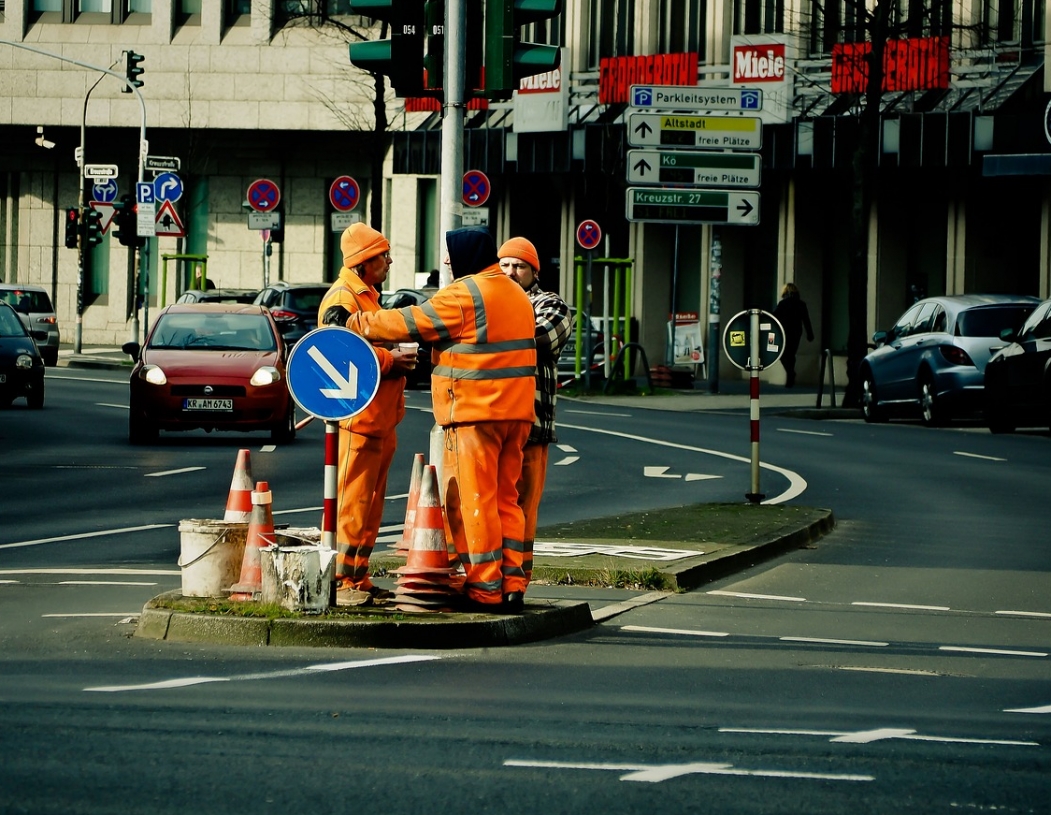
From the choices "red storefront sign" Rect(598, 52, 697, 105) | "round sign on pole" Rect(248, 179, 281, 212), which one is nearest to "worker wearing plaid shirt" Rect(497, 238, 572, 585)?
"round sign on pole" Rect(248, 179, 281, 212)

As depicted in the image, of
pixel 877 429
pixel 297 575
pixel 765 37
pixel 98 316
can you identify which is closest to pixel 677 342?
pixel 765 37

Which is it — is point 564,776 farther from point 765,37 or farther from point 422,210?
point 422,210

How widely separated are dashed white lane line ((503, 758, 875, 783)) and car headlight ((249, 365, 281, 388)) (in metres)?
16.5

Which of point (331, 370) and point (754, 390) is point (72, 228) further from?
point (331, 370)

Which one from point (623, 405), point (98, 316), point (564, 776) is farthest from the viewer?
point (98, 316)

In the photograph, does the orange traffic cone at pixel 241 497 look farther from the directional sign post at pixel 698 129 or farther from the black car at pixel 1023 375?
the directional sign post at pixel 698 129

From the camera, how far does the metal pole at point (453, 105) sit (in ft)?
39.6

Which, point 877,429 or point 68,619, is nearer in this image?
point 68,619

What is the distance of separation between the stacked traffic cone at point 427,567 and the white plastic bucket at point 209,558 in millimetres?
831

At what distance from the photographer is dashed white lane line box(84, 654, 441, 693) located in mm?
8273

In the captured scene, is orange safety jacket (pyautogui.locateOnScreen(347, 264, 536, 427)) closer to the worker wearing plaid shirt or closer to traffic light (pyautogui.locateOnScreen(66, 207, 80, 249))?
the worker wearing plaid shirt

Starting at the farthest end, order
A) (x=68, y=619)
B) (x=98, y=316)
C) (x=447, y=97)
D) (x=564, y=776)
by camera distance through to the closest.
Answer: (x=98, y=316)
(x=447, y=97)
(x=68, y=619)
(x=564, y=776)

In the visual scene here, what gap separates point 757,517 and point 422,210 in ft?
129

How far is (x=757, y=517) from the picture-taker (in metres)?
15.9
